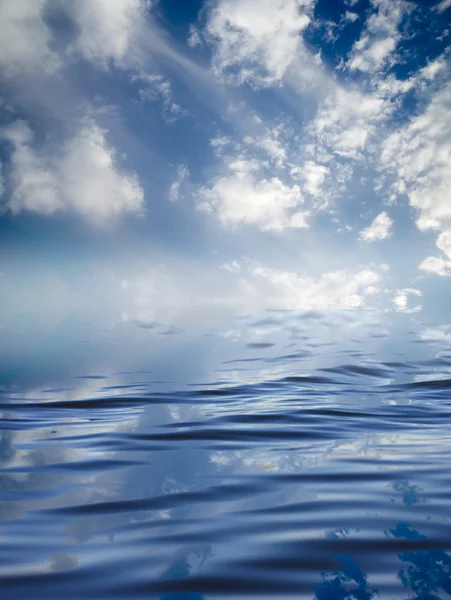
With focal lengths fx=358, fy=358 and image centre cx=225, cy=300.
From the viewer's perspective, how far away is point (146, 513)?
2.99 metres

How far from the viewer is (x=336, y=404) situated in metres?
8.38

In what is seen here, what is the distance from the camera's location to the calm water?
2.10 m

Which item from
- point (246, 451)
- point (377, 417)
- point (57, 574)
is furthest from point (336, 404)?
point (57, 574)

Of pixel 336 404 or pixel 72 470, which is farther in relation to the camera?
pixel 336 404

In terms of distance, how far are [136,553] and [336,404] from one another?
6847mm

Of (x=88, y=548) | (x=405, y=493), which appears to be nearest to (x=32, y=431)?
(x=88, y=548)

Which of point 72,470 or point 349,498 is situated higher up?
point 72,470

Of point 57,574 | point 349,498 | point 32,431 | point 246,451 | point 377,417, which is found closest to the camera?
point 57,574

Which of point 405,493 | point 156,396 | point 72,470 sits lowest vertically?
point 405,493

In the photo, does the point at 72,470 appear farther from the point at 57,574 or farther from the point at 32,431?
the point at 32,431

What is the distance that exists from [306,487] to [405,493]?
3.01 ft

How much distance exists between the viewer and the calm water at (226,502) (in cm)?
210

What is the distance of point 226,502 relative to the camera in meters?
3.21

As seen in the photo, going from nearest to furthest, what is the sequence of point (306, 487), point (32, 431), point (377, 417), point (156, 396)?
point (306, 487)
point (32, 431)
point (377, 417)
point (156, 396)
